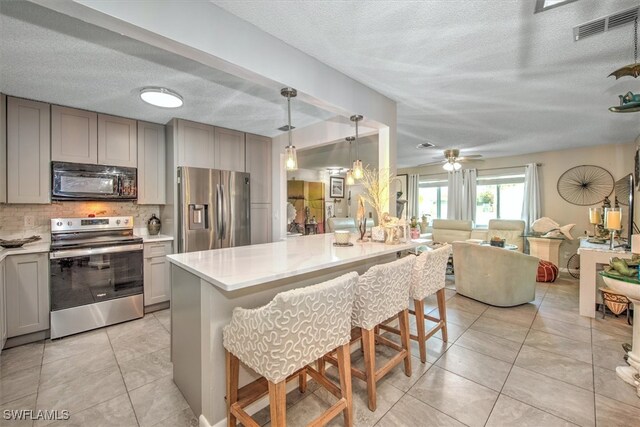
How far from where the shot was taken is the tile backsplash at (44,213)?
9.25ft

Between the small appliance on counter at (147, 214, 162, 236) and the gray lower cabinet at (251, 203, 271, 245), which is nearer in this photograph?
the small appliance on counter at (147, 214, 162, 236)

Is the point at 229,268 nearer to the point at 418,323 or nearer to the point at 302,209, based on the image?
the point at 418,323

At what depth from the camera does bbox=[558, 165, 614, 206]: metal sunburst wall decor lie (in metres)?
4.89

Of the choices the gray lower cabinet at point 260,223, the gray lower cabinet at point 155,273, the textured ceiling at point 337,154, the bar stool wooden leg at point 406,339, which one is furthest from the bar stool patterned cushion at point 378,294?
the textured ceiling at point 337,154

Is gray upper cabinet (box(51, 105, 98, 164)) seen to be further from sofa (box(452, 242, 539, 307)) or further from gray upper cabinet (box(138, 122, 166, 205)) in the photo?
sofa (box(452, 242, 539, 307))

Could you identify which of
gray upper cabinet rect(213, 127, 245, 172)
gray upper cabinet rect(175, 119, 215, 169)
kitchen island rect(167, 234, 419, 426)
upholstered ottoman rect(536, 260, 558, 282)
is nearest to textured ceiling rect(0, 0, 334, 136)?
gray upper cabinet rect(175, 119, 215, 169)

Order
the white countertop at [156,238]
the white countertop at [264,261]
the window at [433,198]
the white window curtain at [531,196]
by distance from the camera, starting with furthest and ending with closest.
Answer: the window at [433,198] < the white window curtain at [531,196] < the white countertop at [156,238] < the white countertop at [264,261]

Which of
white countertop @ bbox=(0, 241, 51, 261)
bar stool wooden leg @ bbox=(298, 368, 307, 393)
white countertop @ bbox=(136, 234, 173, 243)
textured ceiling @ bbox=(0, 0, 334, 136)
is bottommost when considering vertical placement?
bar stool wooden leg @ bbox=(298, 368, 307, 393)

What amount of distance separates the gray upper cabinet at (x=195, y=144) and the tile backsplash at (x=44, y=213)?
1.00 m

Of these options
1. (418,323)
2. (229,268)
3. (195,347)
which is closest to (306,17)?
(229,268)

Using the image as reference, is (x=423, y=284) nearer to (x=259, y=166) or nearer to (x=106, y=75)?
(x=259, y=166)

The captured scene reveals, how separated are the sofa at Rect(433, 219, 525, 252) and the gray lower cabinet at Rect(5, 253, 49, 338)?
6273 mm

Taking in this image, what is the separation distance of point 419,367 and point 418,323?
336 mm

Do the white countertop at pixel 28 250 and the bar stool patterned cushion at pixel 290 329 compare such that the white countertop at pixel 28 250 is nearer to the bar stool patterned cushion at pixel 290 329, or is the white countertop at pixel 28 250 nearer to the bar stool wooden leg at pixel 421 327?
the bar stool patterned cushion at pixel 290 329
